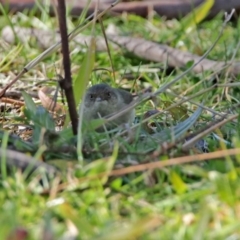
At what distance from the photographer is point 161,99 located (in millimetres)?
3391

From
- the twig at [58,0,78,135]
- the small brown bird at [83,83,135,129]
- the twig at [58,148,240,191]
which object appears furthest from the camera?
the small brown bird at [83,83,135,129]

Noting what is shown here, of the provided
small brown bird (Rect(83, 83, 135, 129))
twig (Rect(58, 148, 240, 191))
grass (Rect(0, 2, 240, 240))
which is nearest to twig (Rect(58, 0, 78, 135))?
grass (Rect(0, 2, 240, 240))

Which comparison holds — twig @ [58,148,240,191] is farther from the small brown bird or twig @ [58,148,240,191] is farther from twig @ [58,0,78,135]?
the small brown bird

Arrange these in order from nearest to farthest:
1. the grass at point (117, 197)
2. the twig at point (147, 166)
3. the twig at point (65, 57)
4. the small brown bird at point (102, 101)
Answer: the grass at point (117, 197) < the twig at point (147, 166) < the twig at point (65, 57) < the small brown bird at point (102, 101)

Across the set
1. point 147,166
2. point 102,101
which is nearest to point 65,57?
point 147,166

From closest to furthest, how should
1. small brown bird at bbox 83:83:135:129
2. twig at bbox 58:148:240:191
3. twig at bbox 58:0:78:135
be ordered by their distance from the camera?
twig at bbox 58:148:240:191
twig at bbox 58:0:78:135
small brown bird at bbox 83:83:135:129

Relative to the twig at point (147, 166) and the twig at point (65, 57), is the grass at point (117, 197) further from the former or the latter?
the twig at point (65, 57)

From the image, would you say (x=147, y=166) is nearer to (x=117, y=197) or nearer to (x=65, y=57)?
(x=117, y=197)

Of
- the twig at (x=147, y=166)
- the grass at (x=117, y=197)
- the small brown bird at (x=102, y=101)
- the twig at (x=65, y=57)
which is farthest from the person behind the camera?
the small brown bird at (x=102, y=101)

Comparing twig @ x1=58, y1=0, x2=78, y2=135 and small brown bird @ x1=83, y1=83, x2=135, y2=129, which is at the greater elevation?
Answer: twig @ x1=58, y1=0, x2=78, y2=135

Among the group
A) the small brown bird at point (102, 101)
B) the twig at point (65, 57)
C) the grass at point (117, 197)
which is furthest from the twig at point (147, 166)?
the small brown bird at point (102, 101)

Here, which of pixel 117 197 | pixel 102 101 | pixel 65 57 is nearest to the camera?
pixel 117 197

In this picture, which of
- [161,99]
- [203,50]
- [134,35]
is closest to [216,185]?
[161,99]

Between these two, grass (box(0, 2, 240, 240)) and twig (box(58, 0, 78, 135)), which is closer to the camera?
grass (box(0, 2, 240, 240))
